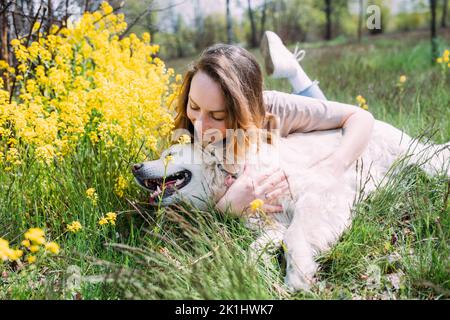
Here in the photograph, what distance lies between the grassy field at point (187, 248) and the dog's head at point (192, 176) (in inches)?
4.1

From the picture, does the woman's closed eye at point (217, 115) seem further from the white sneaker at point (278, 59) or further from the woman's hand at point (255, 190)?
the white sneaker at point (278, 59)

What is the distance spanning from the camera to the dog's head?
2402 millimetres

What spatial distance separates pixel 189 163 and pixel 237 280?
833 millimetres

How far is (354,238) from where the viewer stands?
7.26 ft

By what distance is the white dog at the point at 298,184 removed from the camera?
2.14 meters

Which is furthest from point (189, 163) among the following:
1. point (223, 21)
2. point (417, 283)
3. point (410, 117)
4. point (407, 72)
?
point (223, 21)

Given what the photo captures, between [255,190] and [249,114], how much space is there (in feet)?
1.26

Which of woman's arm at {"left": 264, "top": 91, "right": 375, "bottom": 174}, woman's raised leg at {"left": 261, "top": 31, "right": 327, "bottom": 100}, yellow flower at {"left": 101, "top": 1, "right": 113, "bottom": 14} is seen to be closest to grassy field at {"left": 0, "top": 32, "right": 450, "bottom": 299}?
woman's arm at {"left": 264, "top": 91, "right": 375, "bottom": 174}

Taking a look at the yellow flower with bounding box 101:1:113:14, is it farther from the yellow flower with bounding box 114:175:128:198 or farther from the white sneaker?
the yellow flower with bounding box 114:175:128:198

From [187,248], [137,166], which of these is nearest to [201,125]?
[137,166]

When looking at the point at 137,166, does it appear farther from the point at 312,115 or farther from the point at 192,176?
the point at 312,115

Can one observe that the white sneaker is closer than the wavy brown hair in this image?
No

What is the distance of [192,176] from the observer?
2.43 meters

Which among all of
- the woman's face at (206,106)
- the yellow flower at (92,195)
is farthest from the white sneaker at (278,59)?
the yellow flower at (92,195)
